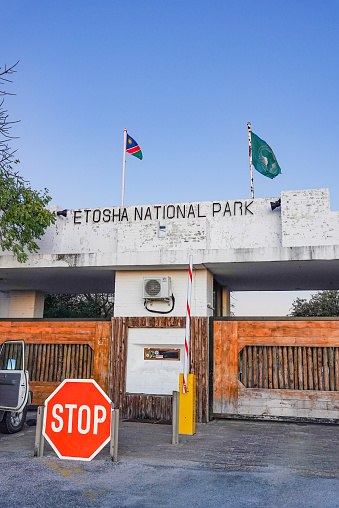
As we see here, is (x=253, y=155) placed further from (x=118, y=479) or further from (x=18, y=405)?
(x=118, y=479)

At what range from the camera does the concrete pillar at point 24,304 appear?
51.2ft

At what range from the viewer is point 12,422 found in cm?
930

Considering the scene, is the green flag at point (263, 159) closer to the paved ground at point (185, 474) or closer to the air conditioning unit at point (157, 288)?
the air conditioning unit at point (157, 288)

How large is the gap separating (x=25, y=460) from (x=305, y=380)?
6.69m

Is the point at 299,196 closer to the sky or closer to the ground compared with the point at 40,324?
closer to the sky

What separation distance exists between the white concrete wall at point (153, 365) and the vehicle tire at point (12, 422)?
2946 millimetres

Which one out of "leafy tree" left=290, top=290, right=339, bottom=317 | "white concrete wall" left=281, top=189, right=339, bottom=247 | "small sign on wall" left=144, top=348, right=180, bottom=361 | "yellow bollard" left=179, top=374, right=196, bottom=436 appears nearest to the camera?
"yellow bollard" left=179, top=374, right=196, bottom=436

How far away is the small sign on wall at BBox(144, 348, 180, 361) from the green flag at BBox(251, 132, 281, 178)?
6894 millimetres

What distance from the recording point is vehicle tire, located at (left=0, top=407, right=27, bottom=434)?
909 centimetres

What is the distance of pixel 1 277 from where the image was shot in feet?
45.3

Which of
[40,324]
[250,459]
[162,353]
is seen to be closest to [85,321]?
[40,324]

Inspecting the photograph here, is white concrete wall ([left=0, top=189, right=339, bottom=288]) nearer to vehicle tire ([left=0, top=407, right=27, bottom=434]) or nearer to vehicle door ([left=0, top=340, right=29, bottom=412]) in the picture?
vehicle door ([left=0, top=340, right=29, bottom=412])

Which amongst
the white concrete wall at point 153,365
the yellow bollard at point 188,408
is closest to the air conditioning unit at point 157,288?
the white concrete wall at point 153,365

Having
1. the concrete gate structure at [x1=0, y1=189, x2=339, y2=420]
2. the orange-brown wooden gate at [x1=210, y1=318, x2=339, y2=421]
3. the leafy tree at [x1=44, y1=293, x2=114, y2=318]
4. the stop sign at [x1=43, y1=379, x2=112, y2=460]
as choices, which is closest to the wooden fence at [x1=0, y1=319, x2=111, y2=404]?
the concrete gate structure at [x1=0, y1=189, x2=339, y2=420]
